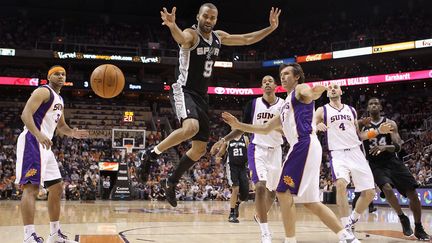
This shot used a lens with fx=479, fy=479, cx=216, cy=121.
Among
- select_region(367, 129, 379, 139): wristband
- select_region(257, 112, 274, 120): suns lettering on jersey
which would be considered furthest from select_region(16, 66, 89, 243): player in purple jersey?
select_region(367, 129, 379, 139): wristband

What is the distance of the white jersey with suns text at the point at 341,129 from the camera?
698 centimetres

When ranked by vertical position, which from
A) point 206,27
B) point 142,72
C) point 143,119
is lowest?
point 206,27

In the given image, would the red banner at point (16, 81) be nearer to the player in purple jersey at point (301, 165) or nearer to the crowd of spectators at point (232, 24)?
the crowd of spectators at point (232, 24)

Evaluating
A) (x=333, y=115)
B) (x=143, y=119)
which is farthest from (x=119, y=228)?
(x=143, y=119)

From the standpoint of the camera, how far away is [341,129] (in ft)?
23.2

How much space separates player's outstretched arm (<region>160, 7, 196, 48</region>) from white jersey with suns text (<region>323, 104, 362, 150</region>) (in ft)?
9.18

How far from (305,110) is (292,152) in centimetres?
47

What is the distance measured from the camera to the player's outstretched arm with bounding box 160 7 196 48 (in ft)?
16.2

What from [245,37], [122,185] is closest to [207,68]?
[245,37]

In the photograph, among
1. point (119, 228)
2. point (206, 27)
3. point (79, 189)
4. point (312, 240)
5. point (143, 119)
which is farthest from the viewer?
point (143, 119)

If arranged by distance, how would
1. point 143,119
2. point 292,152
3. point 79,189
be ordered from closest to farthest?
point 292,152, point 79,189, point 143,119

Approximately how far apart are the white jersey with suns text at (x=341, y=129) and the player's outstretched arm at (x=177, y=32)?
9.18 feet

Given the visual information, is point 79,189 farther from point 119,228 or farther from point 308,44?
point 308,44

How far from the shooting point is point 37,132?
5.46 metres
